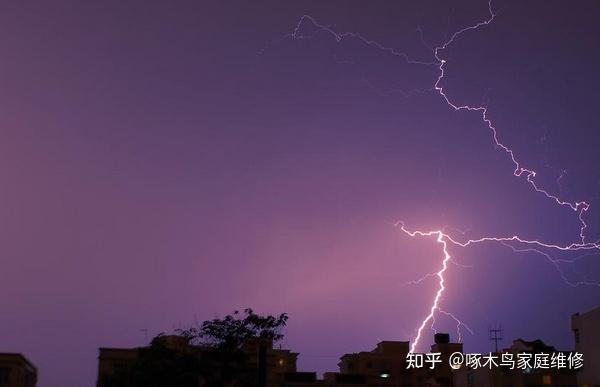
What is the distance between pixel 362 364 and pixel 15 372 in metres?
20.9

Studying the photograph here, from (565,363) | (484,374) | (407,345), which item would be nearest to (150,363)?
(565,363)

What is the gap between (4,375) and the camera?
123ft

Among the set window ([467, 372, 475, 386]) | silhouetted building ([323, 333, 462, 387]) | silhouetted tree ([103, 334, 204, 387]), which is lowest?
silhouetted tree ([103, 334, 204, 387])

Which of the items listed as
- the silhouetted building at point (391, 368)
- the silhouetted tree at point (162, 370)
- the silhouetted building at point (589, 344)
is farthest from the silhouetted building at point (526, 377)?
the silhouetted tree at point (162, 370)

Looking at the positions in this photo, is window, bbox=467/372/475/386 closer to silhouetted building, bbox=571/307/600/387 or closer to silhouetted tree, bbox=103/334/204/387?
silhouetted building, bbox=571/307/600/387

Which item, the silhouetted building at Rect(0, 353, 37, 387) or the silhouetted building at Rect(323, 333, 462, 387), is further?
the silhouetted building at Rect(323, 333, 462, 387)

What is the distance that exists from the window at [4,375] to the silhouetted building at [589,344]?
26.7 meters

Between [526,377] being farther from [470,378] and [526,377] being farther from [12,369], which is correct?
[12,369]

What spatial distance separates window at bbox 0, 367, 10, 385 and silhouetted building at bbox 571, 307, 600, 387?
2672cm

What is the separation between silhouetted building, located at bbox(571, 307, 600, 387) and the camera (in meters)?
28.2

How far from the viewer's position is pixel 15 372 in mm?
38312

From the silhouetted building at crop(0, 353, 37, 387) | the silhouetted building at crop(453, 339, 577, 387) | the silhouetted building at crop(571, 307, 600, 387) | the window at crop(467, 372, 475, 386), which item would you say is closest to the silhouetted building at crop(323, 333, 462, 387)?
the window at crop(467, 372, 475, 386)

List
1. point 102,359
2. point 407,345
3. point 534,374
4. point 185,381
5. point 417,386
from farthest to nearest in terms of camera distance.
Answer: point 407,345, point 417,386, point 102,359, point 534,374, point 185,381

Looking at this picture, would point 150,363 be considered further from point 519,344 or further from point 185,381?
point 519,344
